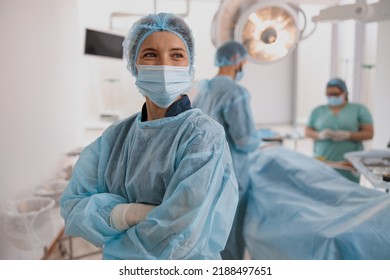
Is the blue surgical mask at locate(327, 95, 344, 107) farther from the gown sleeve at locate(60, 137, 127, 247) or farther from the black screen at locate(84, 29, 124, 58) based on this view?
the gown sleeve at locate(60, 137, 127, 247)

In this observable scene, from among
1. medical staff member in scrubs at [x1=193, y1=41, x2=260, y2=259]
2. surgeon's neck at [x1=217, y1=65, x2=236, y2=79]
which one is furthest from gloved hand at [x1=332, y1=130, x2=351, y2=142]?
surgeon's neck at [x1=217, y1=65, x2=236, y2=79]

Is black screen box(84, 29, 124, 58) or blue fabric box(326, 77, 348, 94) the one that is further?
Result: blue fabric box(326, 77, 348, 94)

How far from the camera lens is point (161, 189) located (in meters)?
0.88

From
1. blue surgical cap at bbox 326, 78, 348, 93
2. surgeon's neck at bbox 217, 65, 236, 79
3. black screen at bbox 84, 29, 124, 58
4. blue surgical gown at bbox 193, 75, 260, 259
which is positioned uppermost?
black screen at bbox 84, 29, 124, 58

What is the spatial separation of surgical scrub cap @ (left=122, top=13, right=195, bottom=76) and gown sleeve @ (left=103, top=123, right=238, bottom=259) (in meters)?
0.25

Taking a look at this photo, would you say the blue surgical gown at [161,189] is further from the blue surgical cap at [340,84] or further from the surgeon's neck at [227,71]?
the blue surgical cap at [340,84]

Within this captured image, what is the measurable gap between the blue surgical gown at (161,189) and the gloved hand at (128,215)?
0.02 m

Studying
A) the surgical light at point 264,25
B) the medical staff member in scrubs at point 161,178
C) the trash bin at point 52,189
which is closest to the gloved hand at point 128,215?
the medical staff member in scrubs at point 161,178

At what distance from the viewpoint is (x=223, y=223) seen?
87 cm

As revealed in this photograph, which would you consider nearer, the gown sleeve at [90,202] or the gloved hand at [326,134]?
the gown sleeve at [90,202]

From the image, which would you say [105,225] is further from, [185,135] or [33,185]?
[33,185]

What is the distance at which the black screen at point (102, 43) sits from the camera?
157 centimetres

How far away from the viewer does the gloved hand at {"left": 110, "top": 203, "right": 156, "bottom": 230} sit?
0.85 meters

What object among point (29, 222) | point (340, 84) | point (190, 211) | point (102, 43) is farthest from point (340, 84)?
point (29, 222)
